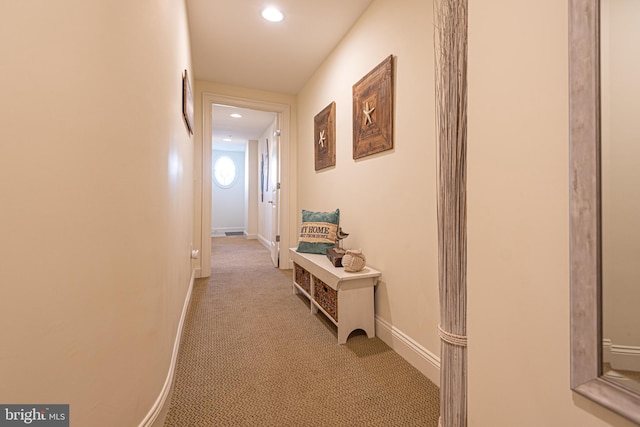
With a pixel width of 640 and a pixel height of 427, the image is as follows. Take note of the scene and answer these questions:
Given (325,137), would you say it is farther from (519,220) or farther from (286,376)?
(519,220)

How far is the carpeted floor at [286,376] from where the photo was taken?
121 cm

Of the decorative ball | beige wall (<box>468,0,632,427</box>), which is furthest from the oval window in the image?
beige wall (<box>468,0,632,427</box>)

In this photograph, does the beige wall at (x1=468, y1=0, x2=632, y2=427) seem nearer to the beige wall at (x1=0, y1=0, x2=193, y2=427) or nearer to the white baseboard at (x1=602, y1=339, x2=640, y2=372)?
the white baseboard at (x1=602, y1=339, x2=640, y2=372)

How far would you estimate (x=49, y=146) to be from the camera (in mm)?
580

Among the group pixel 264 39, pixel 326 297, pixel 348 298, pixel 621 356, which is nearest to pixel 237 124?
pixel 264 39

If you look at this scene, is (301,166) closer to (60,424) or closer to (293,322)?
(293,322)

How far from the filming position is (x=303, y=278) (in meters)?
2.62

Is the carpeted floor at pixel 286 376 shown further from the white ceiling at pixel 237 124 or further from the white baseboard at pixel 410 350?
the white ceiling at pixel 237 124

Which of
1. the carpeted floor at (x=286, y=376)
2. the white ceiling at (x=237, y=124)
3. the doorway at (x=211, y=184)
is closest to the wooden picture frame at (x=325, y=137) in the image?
the doorway at (x=211, y=184)

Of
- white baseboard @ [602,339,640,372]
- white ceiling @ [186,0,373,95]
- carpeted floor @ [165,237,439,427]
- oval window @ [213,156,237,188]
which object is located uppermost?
white ceiling @ [186,0,373,95]

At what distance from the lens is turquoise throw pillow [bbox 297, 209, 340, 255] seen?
244cm

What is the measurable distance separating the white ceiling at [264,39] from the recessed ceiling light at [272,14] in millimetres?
42

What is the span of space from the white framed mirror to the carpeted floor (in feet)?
2.93

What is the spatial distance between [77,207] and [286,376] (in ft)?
4.30
